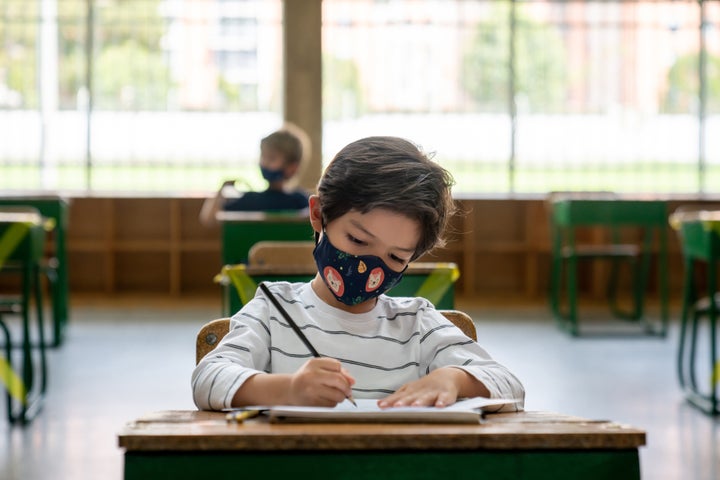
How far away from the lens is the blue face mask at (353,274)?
1641mm

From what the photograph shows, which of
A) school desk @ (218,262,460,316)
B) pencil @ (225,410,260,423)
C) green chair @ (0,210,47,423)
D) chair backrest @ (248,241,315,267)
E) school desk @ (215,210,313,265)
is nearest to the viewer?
pencil @ (225,410,260,423)

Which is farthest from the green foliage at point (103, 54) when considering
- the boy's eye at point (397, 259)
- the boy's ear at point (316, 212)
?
the boy's eye at point (397, 259)

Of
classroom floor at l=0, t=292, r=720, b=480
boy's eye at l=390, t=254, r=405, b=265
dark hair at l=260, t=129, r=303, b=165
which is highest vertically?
dark hair at l=260, t=129, r=303, b=165

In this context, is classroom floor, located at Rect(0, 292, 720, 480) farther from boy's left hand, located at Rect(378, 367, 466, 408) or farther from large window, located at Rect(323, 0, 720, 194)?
boy's left hand, located at Rect(378, 367, 466, 408)

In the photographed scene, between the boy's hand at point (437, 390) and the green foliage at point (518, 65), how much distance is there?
8490 mm

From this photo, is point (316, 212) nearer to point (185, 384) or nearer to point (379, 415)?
point (379, 415)

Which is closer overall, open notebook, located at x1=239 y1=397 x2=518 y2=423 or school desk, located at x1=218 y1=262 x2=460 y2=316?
open notebook, located at x1=239 y1=397 x2=518 y2=423

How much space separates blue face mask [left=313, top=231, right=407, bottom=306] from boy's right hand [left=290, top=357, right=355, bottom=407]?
0.86 ft

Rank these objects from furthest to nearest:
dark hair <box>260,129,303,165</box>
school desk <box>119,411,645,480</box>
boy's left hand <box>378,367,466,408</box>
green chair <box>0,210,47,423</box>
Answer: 1. dark hair <box>260,129,303,165</box>
2. green chair <box>0,210,47,423</box>
3. boy's left hand <box>378,367,466,408</box>
4. school desk <box>119,411,645,480</box>

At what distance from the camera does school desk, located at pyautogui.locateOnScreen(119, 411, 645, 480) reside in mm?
1173

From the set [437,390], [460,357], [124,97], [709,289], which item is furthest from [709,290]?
[124,97]

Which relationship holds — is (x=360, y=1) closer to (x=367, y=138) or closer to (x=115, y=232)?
(x=115, y=232)

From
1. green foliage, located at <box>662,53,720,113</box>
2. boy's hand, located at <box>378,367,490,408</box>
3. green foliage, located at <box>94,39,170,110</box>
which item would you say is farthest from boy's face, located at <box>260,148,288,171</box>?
green foliage, located at <box>662,53,720,113</box>

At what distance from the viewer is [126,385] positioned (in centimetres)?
521
